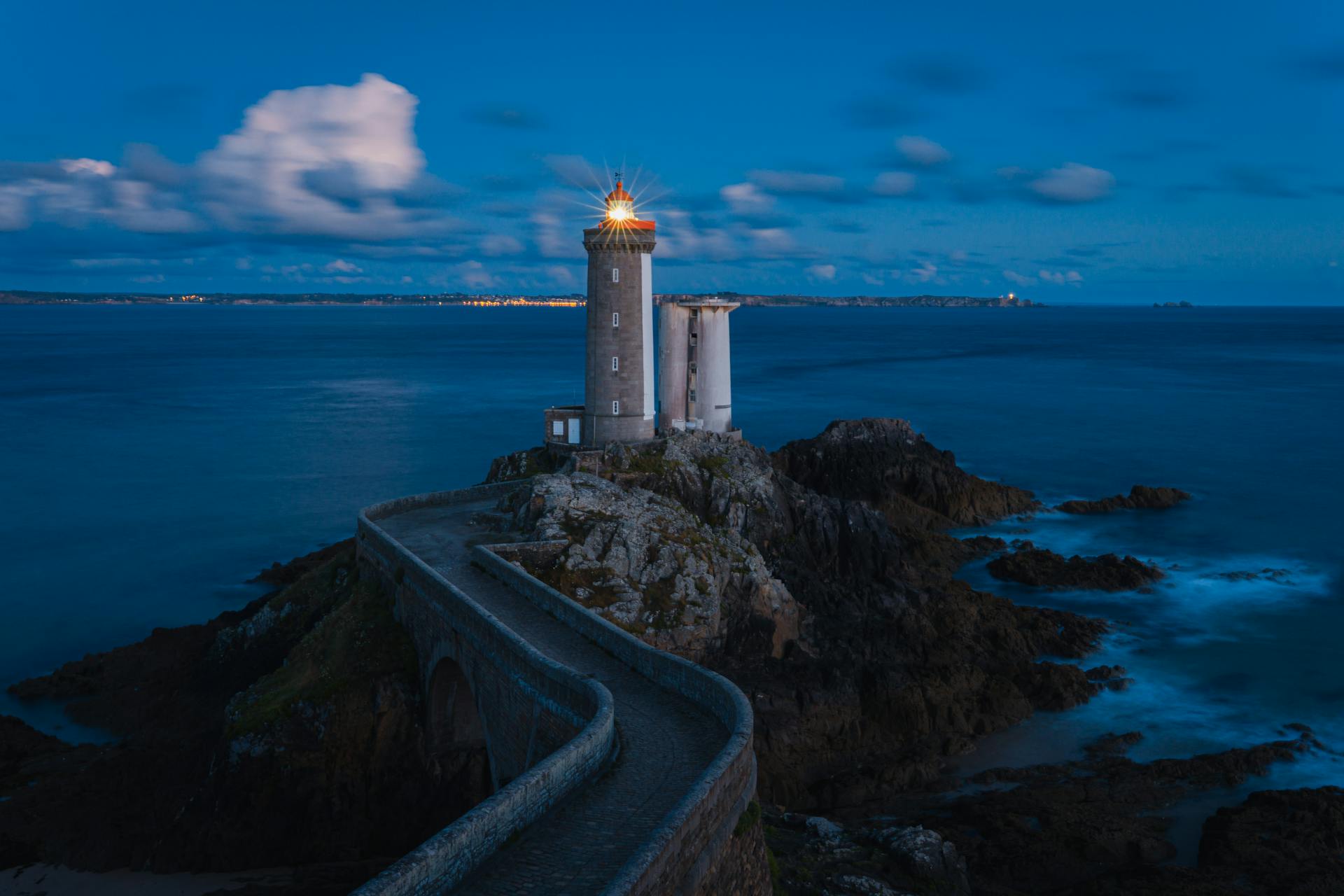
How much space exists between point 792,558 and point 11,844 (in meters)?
20.4

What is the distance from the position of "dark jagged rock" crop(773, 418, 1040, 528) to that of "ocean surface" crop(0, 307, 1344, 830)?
2429 millimetres

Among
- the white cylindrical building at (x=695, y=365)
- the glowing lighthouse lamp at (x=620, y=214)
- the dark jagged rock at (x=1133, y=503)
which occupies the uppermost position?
the glowing lighthouse lamp at (x=620, y=214)

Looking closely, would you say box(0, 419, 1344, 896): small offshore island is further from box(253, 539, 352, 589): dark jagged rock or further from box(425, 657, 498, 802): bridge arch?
box(253, 539, 352, 589): dark jagged rock

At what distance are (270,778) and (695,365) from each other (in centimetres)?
2377

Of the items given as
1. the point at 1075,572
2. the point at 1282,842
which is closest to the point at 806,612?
the point at 1282,842

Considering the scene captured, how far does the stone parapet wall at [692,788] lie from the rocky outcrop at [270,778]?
5074 mm

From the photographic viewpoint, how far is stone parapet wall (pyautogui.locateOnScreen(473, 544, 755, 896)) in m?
11.3

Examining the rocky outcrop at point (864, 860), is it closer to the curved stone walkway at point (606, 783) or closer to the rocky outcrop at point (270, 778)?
the curved stone walkway at point (606, 783)

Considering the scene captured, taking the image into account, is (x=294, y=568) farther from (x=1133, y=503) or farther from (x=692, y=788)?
(x=1133, y=503)

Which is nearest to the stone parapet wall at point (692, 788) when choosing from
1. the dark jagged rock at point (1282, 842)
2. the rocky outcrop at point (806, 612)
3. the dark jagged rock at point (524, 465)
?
the rocky outcrop at point (806, 612)

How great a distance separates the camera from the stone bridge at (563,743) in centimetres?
1139

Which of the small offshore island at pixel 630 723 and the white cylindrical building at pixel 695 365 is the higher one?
the white cylindrical building at pixel 695 365

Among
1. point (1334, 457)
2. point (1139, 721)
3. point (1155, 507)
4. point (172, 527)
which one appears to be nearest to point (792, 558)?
point (1139, 721)

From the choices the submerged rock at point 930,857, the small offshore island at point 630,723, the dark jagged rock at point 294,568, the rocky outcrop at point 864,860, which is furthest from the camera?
the dark jagged rock at point 294,568
